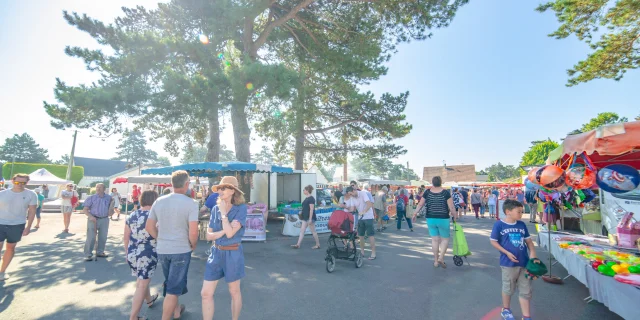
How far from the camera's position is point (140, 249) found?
3537 millimetres

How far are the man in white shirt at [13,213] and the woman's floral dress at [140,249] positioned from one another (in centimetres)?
294

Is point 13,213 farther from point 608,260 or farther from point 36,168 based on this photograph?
point 36,168

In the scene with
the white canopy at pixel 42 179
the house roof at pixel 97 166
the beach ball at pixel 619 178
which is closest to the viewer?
the beach ball at pixel 619 178

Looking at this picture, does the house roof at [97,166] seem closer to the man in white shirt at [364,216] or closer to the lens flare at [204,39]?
the lens flare at [204,39]

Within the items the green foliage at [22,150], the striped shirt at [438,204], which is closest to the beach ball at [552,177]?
the striped shirt at [438,204]

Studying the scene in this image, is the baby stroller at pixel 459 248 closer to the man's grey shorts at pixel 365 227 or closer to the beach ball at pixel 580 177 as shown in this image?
the man's grey shorts at pixel 365 227

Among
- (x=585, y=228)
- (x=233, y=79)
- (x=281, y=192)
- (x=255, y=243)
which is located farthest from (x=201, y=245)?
(x=585, y=228)

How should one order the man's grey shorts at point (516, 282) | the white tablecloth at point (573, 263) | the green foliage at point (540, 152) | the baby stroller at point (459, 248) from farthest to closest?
1. the green foliage at point (540, 152)
2. the baby stroller at point (459, 248)
3. the white tablecloth at point (573, 263)
4. the man's grey shorts at point (516, 282)

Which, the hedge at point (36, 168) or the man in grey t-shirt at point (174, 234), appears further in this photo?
the hedge at point (36, 168)

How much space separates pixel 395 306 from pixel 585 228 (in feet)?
33.7

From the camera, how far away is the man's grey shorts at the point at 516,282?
3385 millimetres

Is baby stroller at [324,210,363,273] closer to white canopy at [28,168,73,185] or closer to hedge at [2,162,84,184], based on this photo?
white canopy at [28,168,73,185]

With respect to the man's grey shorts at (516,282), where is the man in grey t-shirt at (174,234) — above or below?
above

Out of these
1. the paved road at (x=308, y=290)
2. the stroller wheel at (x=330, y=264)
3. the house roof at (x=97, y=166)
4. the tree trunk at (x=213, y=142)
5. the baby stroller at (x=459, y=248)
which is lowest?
the paved road at (x=308, y=290)
